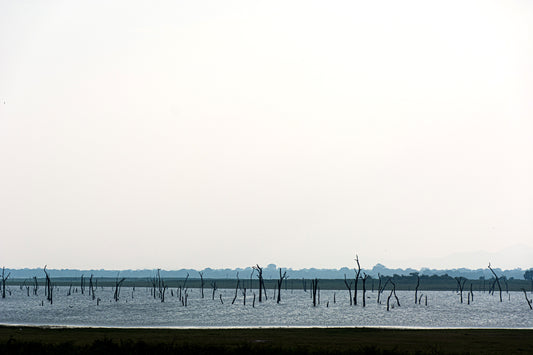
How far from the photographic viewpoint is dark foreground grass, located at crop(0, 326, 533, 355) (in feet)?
102

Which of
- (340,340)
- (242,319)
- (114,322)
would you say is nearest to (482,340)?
(340,340)

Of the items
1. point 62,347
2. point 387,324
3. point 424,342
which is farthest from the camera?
point 387,324

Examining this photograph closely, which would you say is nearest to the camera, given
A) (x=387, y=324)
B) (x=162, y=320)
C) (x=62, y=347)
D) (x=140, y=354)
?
(x=140, y=354)

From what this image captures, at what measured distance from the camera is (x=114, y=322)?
67.2 m

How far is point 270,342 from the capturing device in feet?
135

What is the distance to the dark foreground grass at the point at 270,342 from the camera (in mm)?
31078

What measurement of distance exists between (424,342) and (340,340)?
5.44 metres

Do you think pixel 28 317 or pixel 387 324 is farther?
pixel 28 317

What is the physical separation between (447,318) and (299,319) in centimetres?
1724

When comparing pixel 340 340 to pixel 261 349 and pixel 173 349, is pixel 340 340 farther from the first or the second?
pixel 173 349

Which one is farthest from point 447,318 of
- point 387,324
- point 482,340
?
point 482,340

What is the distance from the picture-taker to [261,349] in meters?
31.2

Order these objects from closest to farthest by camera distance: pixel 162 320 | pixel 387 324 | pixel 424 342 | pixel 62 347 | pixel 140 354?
pixel 140 354, pixel 62 347, pixel 424 342, pixel 387 324, pixel 162 320

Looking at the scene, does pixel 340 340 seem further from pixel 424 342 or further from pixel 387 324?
pixel 387 324
